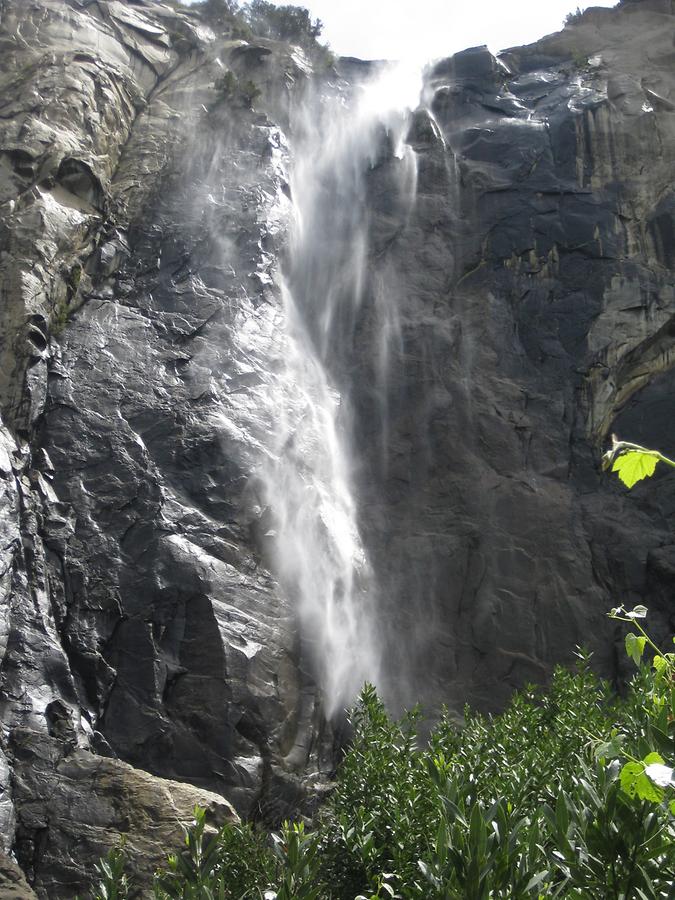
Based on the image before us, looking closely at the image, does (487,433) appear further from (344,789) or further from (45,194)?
(344,789)

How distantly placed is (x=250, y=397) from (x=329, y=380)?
2985 millimetres

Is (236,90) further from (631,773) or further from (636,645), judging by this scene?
(631,773)

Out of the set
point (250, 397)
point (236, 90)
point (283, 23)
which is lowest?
point (250, 397)

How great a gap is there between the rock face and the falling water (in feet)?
1.20

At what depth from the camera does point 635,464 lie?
3703 millimetres

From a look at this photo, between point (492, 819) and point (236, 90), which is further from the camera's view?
point (236, 90)

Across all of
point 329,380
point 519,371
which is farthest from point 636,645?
point 519,371

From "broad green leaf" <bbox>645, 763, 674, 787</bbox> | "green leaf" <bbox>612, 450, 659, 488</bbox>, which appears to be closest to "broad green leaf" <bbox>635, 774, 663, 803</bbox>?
"broad green leaf" <bbox>645, 763, 674, 787</bbox>

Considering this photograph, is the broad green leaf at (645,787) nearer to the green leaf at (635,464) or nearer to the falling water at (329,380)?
the green leaf at (635,464)

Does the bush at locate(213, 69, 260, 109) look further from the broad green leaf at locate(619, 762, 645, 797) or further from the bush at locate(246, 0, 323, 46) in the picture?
the broad green leaf at locate(619, 762, 645, 797)

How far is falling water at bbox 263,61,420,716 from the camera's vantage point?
16.0m

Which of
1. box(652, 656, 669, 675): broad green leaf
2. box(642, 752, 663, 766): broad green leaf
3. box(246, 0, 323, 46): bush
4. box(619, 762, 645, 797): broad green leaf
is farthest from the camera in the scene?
box(246, 0, 323, 46): bush

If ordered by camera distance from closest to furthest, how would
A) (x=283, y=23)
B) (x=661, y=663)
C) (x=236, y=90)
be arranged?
(x=661, y=663)
(x=236, y=90)
(x=283, y=23)

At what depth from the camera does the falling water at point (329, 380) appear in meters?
16.0
